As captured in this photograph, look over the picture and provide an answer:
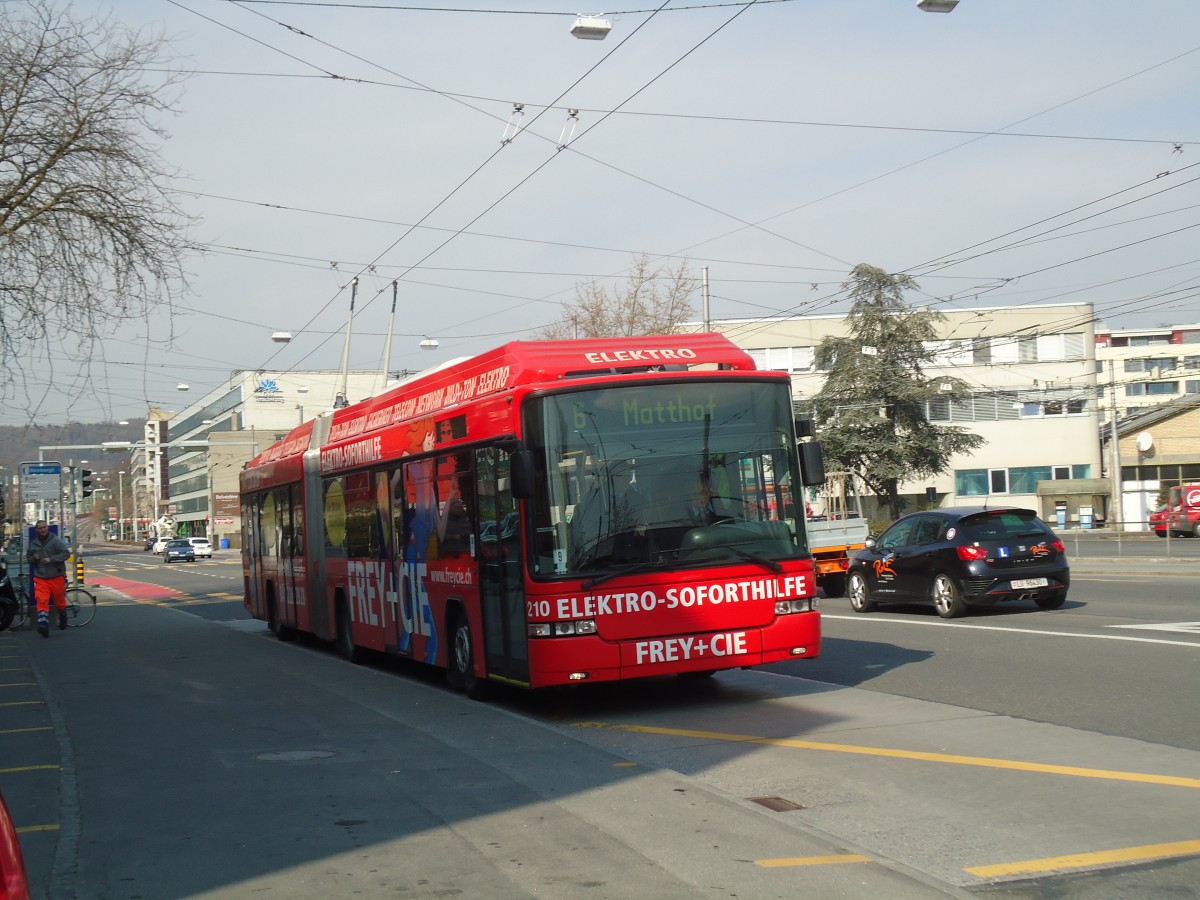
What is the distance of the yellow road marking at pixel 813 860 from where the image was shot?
6.04m

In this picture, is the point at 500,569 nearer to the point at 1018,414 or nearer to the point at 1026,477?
the point at 1018,414

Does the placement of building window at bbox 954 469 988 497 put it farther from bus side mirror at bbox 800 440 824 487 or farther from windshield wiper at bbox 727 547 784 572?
windshield wiper at bbox 727 547 784 572

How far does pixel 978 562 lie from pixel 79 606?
18.7 meters

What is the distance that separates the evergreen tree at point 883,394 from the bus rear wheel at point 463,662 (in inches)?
1603

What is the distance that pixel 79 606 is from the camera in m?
27.3

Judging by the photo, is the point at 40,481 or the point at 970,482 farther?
the point at 970,482

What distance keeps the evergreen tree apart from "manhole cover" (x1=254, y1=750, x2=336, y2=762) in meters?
43.8

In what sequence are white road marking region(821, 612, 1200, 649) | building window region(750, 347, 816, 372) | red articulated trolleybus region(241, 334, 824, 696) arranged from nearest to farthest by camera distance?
red articulated trolleybus region(241, 334, 824, 696) < white road marking region(821, 612, 1200, 649) < building window region(750, 347, 816, 372)

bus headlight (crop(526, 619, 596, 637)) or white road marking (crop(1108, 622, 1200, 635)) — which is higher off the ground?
bus headlight (crop(526, 619, 596, 637))

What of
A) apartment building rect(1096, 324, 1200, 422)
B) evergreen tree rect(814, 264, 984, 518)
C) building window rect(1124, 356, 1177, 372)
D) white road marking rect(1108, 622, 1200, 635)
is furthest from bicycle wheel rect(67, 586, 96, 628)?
building window rect(1124, 356, 1177, 372)

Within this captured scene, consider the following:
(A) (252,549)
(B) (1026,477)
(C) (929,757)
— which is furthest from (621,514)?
(B) (1026,477)

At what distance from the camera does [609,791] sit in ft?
25.5

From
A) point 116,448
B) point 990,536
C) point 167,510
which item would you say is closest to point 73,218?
point 990,536

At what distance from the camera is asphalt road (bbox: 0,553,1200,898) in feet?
19.7
